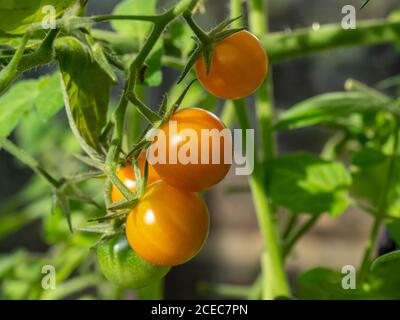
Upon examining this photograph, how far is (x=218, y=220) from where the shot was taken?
86.5 inches

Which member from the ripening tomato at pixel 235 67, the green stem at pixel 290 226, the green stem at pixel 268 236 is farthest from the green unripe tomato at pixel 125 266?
the green stem at pixel 290 226

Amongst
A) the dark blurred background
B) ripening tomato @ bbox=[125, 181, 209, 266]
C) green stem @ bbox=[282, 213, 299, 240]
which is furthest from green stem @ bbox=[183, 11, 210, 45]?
the dark blurred background

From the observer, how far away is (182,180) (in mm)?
503

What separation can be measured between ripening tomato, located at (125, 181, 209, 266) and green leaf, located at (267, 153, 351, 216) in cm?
26

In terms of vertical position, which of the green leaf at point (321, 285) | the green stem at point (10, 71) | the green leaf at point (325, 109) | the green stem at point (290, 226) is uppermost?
the green leaf at point (325, 109)

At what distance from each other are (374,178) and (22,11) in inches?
A: 21.4

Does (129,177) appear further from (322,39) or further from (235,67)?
(322,39)

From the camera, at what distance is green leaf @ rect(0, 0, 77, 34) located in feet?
1.74

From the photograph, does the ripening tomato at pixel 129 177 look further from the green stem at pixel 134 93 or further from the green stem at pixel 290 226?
the green stem at pixel 290 226

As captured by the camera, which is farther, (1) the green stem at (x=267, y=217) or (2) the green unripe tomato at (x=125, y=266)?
(1) the green stem at (x=267, y=217)

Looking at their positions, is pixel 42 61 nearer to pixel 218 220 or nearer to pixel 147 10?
pixel 147 10

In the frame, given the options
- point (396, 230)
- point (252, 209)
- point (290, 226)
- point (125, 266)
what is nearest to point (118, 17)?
point (125, 266)

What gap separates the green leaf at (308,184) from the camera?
77 cm

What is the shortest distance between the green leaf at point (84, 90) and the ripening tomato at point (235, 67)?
0.08 meters
